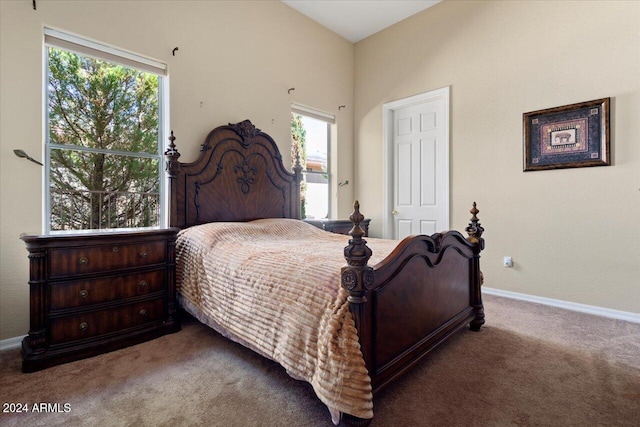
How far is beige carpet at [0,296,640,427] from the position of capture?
139 cm

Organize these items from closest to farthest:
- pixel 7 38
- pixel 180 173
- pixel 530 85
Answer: pixel 7 38 < pixel 180 173 < pixel 530 85

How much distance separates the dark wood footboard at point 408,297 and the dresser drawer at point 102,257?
1616 mm

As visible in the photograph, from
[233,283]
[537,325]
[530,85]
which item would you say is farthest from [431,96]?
[233,283]

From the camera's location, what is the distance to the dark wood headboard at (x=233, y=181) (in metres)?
2.83

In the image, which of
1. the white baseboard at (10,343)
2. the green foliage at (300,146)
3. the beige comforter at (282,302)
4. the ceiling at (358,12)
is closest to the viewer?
the beige comforter at (282,302)

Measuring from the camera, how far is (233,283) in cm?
187

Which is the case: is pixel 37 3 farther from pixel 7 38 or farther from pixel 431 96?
pixel 431 96

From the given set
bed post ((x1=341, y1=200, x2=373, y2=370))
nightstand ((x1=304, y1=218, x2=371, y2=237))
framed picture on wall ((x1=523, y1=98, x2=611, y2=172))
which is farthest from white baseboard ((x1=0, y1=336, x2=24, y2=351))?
A: framed picture on wall ((x1=523, y1=98, x2=611, y2=172))

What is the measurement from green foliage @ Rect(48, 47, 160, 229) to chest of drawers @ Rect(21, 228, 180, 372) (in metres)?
0.62

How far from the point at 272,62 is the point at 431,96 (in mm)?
1966

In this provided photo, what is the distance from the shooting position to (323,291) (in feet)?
4.59

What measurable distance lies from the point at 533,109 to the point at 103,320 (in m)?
4.08

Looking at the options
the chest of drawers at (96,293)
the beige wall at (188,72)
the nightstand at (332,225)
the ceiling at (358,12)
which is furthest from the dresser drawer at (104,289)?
the ceiling at (358,12)

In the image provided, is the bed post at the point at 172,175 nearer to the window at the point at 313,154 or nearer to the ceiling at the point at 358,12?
the window at the point at 313,154
